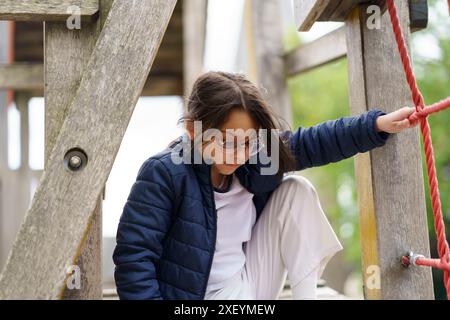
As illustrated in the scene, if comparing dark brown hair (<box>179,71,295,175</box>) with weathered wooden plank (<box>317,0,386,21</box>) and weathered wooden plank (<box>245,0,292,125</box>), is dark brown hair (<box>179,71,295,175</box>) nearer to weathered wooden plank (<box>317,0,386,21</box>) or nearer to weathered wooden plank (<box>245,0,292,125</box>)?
weathered wooden plank (<box>317,0,386,21</box>)

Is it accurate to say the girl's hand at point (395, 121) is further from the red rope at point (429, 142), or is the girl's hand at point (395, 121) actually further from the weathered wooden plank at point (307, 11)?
the weathered wooden plank at point (307, 11)

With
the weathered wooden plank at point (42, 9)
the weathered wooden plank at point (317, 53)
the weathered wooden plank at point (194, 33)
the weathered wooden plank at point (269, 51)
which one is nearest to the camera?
the weathered wooden plank at point (42, 9)

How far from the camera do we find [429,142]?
→ 149cm

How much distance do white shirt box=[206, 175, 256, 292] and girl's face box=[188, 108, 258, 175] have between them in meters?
0.14

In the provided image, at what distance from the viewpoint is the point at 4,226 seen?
5762mm

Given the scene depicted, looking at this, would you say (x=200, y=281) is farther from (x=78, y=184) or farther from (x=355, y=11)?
(x=355, y=11)

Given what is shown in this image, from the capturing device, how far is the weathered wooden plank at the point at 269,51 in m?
3.62

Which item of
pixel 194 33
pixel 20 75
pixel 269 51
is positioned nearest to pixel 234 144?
pixel 269 51

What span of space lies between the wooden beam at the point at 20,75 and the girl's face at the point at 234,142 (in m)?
2.36

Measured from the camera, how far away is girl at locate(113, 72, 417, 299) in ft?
5.12

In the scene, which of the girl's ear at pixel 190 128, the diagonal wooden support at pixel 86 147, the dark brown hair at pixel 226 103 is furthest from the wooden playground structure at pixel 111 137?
the girl's ear at pixel 190 128

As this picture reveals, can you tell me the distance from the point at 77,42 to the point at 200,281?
0.68 m

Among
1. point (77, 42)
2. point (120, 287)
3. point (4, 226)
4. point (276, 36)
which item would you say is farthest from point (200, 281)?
point (4, 226)

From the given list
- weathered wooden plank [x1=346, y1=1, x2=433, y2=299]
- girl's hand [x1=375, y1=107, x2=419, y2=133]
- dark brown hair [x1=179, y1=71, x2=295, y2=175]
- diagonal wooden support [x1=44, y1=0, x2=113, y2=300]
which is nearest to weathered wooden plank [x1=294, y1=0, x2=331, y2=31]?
weathered wooden plank [x1=346, y1=1, x2=433, y2=299]
